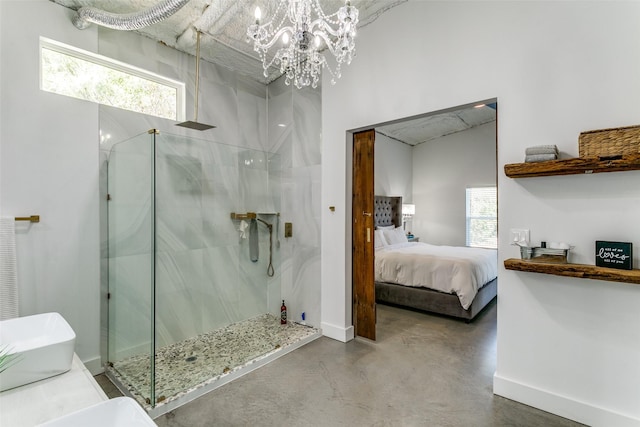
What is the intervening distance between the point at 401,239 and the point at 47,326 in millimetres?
5096

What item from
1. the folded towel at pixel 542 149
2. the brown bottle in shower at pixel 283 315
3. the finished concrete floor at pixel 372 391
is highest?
the folded towel at pixel 542 149

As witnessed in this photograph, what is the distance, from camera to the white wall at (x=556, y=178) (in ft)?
5.81

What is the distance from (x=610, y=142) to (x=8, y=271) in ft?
12.9

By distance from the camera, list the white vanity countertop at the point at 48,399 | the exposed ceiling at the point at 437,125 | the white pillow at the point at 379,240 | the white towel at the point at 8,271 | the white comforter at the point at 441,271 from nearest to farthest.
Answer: the white vanity countertop at the point at 48,399
the white towel at the point at 8,271
the white comforter at the point at 441,271
the white pillow at the point at 379,240
the exposed ceiling at the point at 437,125

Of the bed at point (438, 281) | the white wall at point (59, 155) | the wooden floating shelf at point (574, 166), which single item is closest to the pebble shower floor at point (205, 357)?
the white wall at point (59, 155)

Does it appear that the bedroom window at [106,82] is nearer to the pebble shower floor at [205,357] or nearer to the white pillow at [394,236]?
the pebble shower floor at [205,357]

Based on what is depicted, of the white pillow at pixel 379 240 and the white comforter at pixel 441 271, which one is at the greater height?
the white pillow at pixel 379 240

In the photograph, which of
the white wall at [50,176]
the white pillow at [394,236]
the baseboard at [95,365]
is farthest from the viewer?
the white pillow at [394,236]

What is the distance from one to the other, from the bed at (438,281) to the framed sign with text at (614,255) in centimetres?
193

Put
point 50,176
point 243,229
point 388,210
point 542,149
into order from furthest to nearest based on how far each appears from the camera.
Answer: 1. point 388,210
2. point 243,229
3. point 50,176
4. point 542,149

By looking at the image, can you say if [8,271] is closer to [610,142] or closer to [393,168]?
[610,142]

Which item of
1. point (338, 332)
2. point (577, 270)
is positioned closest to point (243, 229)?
point (338, 332)

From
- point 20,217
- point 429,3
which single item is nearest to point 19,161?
point 20,217

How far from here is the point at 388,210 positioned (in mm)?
6328
